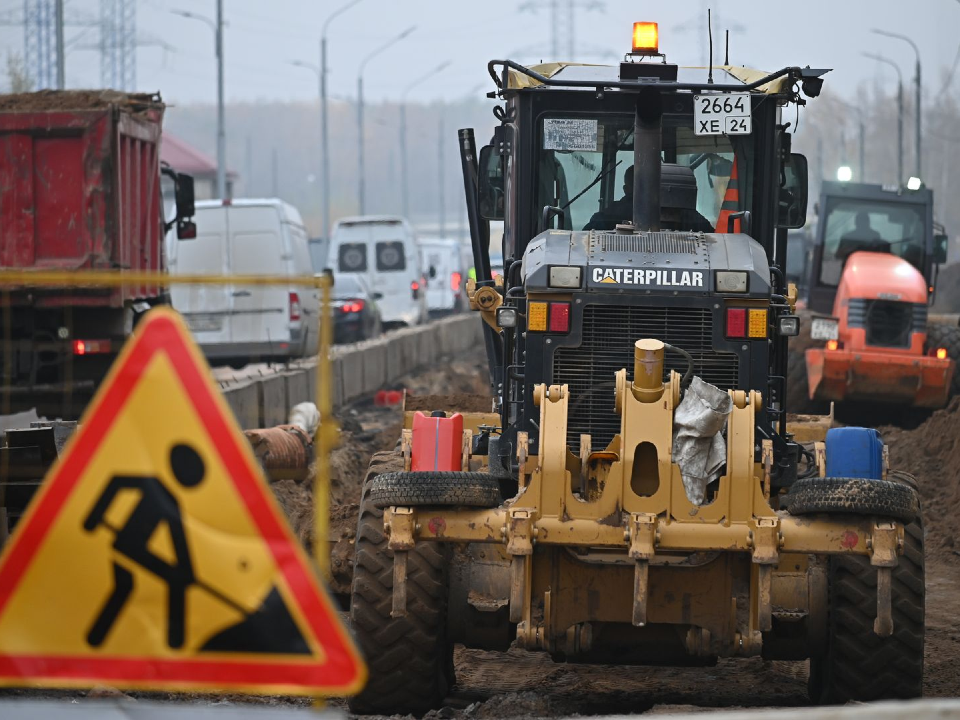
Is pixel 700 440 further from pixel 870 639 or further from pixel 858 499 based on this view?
pixel 870 639

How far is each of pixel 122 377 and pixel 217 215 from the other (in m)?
18.3

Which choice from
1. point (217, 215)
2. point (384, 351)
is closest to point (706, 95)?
point (217, 215)

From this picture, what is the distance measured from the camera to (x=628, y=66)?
7816 mm

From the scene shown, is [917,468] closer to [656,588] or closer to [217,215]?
[656,588]

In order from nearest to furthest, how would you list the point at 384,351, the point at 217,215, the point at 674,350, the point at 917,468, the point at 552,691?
the point at 674,350
the point at 552,691
the point at 917,468
the point at 217,215
the point at 384,351

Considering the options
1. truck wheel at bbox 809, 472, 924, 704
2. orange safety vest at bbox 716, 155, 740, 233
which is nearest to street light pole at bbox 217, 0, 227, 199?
orange safety vest at bbox 716, 155, 740, 233

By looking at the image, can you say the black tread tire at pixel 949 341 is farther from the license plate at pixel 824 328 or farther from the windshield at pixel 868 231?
the windshield at pixel 868 231

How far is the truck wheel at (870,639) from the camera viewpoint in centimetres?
666

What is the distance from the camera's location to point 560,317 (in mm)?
7082

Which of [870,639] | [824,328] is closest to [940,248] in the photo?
[824,328]

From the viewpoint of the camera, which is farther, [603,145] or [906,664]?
[603,145]

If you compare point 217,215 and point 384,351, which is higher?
point 217,215

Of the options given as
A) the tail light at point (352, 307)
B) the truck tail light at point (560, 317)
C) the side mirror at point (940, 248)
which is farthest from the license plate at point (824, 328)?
the tail light at point (352, 307)

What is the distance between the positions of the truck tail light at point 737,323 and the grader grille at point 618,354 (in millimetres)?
87
